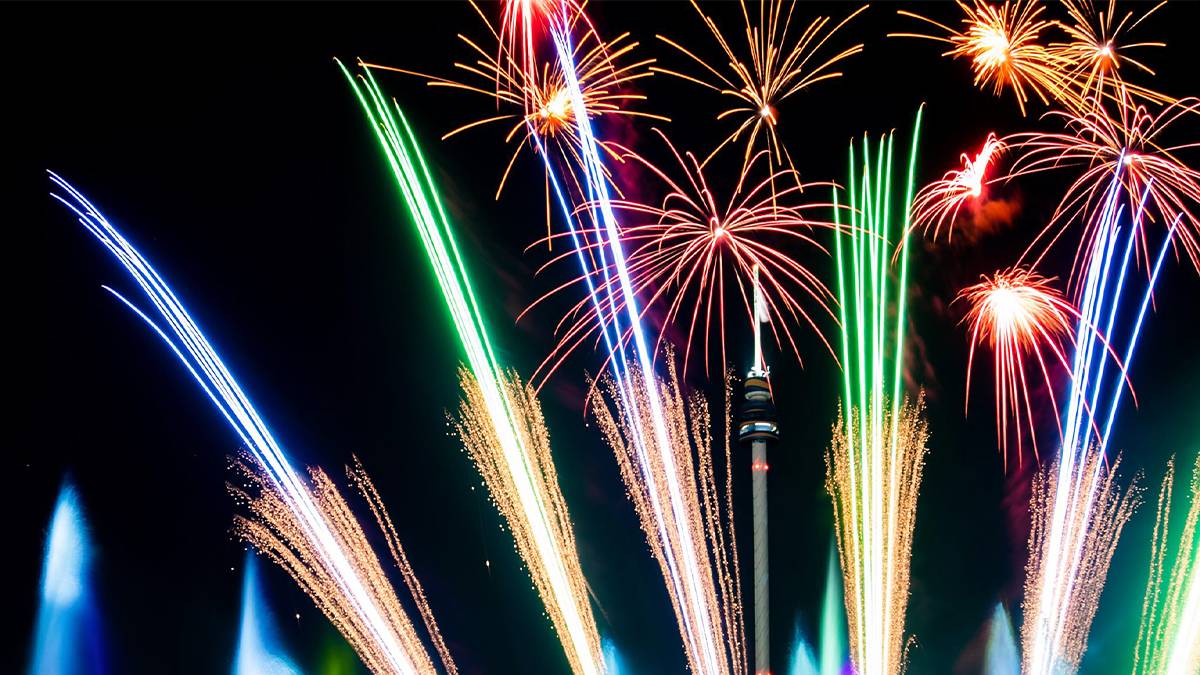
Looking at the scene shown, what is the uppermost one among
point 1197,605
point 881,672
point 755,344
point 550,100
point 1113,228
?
point 550,100

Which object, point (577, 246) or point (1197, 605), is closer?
point (577, 246)

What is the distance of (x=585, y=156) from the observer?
1920 centimetres

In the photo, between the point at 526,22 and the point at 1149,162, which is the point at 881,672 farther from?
the point at 526,22

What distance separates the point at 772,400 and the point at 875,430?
2062 mm

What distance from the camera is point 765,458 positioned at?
2128 centimetres

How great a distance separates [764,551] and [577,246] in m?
7.28

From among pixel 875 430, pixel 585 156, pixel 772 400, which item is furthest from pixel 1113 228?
pixel 585 156

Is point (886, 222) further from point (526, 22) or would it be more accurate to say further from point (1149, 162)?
point (526, 22)

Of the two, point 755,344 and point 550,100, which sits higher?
point 550,100

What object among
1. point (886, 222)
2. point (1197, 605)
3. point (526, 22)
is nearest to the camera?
point (526, 22)

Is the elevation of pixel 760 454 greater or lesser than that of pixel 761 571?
greater

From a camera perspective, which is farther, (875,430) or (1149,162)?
(875,430)

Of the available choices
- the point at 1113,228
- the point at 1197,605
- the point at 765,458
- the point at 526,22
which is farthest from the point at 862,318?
the point at 1197,605

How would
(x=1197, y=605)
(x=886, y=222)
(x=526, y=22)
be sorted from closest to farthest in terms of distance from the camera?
(x=526, y=22) → (x=886, y=222) → (x=1197, y=605)
